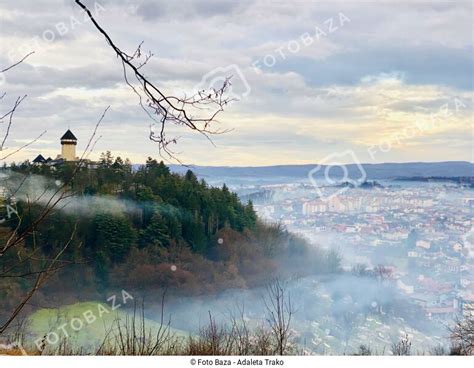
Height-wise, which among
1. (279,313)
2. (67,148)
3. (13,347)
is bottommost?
(13,347)

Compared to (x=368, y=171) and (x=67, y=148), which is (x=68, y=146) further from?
(x=368, y=171)

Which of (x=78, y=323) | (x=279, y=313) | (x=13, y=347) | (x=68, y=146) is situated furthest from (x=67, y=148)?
(x=279, y=313)

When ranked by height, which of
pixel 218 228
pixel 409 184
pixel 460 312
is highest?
pixel 409 184

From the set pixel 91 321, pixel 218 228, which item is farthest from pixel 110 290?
pixel 218 228

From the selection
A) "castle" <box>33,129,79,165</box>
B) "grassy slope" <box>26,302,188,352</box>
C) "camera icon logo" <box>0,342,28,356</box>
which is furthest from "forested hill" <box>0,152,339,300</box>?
"camera icon logo" <box>0,342,28,356</box>

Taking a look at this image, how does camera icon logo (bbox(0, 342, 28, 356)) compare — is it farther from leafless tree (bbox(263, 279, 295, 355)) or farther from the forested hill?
the forested hill
